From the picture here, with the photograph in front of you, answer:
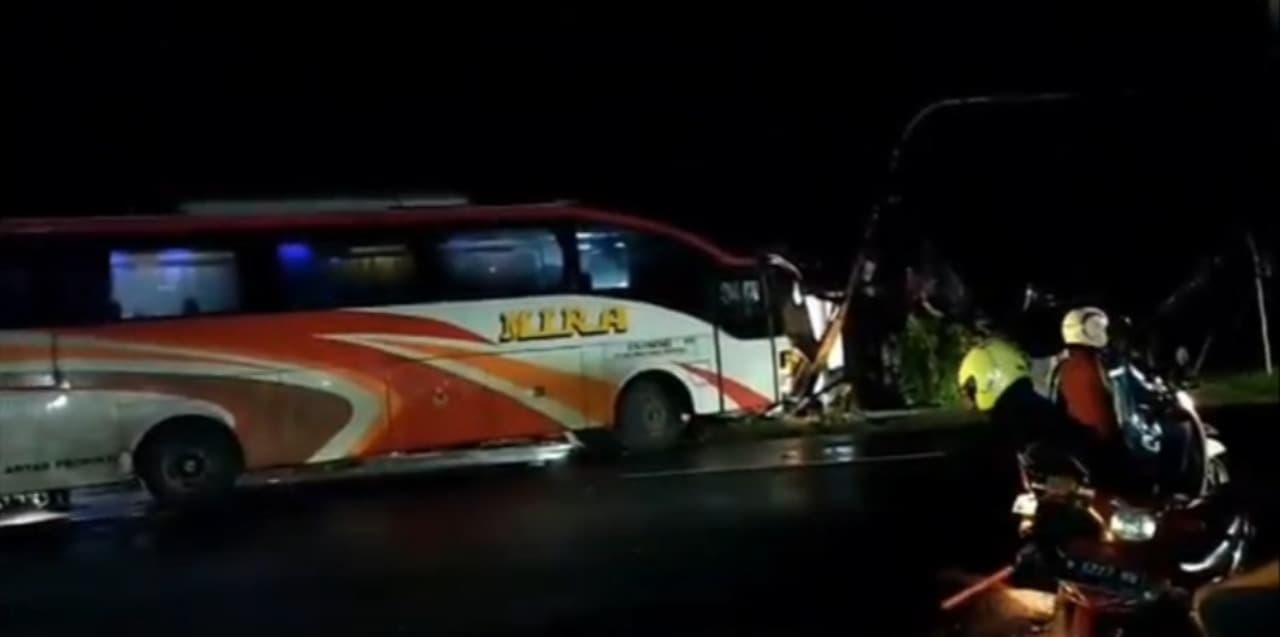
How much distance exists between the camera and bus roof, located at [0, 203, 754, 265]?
19.8m

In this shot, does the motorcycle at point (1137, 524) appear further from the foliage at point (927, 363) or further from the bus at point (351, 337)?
the foliage at point (927, 363)

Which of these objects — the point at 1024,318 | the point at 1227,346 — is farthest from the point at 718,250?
the point at 1227,346

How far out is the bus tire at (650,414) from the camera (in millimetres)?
22234

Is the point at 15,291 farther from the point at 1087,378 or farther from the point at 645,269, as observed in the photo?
the point at 1087,378

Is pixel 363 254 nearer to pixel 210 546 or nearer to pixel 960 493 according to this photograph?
pixel 210 546

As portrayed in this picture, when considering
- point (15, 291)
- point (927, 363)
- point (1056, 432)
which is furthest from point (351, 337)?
point (1056, 432)

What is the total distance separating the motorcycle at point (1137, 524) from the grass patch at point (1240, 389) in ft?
55.4

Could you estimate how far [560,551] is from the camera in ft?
48.7

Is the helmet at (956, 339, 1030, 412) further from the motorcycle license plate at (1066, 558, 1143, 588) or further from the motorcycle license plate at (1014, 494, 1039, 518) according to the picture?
the motorcycle license plate at (1066, 558, 1143, 588)

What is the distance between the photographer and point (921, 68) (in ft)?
114

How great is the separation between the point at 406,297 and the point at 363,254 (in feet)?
1.96

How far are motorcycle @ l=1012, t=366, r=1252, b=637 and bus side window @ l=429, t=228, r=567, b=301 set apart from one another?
13.5m

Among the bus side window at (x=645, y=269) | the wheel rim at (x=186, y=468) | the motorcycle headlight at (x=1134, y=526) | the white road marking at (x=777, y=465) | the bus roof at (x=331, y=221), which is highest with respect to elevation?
the bus roof at (x=331, y=221)

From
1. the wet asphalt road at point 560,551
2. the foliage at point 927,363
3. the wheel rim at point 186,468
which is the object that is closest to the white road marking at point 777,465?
the wet asphalt road at point 560,551
